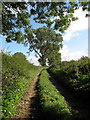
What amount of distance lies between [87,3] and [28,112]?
19.1ft

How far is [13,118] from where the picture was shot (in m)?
4.58

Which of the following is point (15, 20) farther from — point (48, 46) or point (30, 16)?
point (48, 46)

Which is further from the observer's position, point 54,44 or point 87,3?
point 54,44

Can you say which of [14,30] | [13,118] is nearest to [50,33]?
[14,30]

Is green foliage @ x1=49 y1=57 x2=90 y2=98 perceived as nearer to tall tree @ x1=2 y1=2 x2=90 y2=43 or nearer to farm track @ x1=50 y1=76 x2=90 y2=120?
farm track @ x1=50 y1=76 x2=90 y2=120

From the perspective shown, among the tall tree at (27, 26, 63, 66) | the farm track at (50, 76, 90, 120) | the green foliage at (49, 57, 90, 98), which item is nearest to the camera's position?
the farm track at (50, 76, 90, 120)

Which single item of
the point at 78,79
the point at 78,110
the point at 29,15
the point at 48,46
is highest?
the point at 48,46

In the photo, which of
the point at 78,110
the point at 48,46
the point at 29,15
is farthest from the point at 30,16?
the point at 48,46

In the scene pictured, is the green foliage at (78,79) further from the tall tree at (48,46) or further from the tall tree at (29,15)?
the tall tree at (48,46)

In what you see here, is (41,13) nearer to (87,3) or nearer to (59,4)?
(59,4)

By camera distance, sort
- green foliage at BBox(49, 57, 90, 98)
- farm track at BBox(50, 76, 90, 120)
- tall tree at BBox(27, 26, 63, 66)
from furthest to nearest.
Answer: tall tree at BBox(27, 26, 63, 66) < green foliage at BBox(49, 57, 90, 98) < farm track at BBox(50, 76, 90, 120)

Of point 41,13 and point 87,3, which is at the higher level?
point 41,13

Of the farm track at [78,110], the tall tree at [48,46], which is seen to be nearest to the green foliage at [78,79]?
the farm track at [78,110]

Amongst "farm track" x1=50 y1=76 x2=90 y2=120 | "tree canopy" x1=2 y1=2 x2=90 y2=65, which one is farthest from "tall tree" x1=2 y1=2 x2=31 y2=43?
"farm track" x1=50 y1=76 x2=90 y2=120
